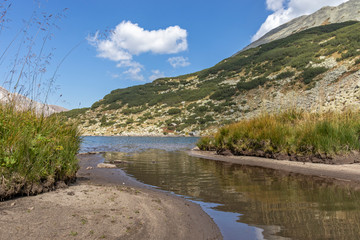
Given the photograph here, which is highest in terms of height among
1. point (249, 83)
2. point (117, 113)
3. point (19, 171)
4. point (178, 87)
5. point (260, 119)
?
point (178, 87)

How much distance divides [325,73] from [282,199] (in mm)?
44103

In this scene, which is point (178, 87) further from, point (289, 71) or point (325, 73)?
point (325, 73)

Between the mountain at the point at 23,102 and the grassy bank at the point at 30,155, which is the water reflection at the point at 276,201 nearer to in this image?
the grassy bank at the point at 30,155

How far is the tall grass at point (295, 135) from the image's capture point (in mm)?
8375

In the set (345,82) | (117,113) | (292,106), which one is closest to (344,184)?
(292,106)

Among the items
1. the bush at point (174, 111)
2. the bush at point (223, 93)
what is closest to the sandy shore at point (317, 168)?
the bush at point (223, 93)

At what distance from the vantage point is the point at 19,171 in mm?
3734

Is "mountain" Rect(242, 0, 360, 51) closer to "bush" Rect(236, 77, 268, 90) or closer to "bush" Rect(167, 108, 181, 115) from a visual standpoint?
"bush" Rect(236, 77, 268, 90)

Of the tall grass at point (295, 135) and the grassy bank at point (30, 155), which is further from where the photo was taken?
the tall grass at point (295, 135)

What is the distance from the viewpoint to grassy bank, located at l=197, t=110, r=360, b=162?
8367mm

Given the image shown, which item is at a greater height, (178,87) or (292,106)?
(178,87)

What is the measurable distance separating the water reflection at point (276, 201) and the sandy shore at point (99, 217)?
56 cm

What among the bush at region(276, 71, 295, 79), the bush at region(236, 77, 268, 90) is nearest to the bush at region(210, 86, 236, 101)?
the bush at region(236, 77, 268, 90)

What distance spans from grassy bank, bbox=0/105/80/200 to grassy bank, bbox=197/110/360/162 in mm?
7918
